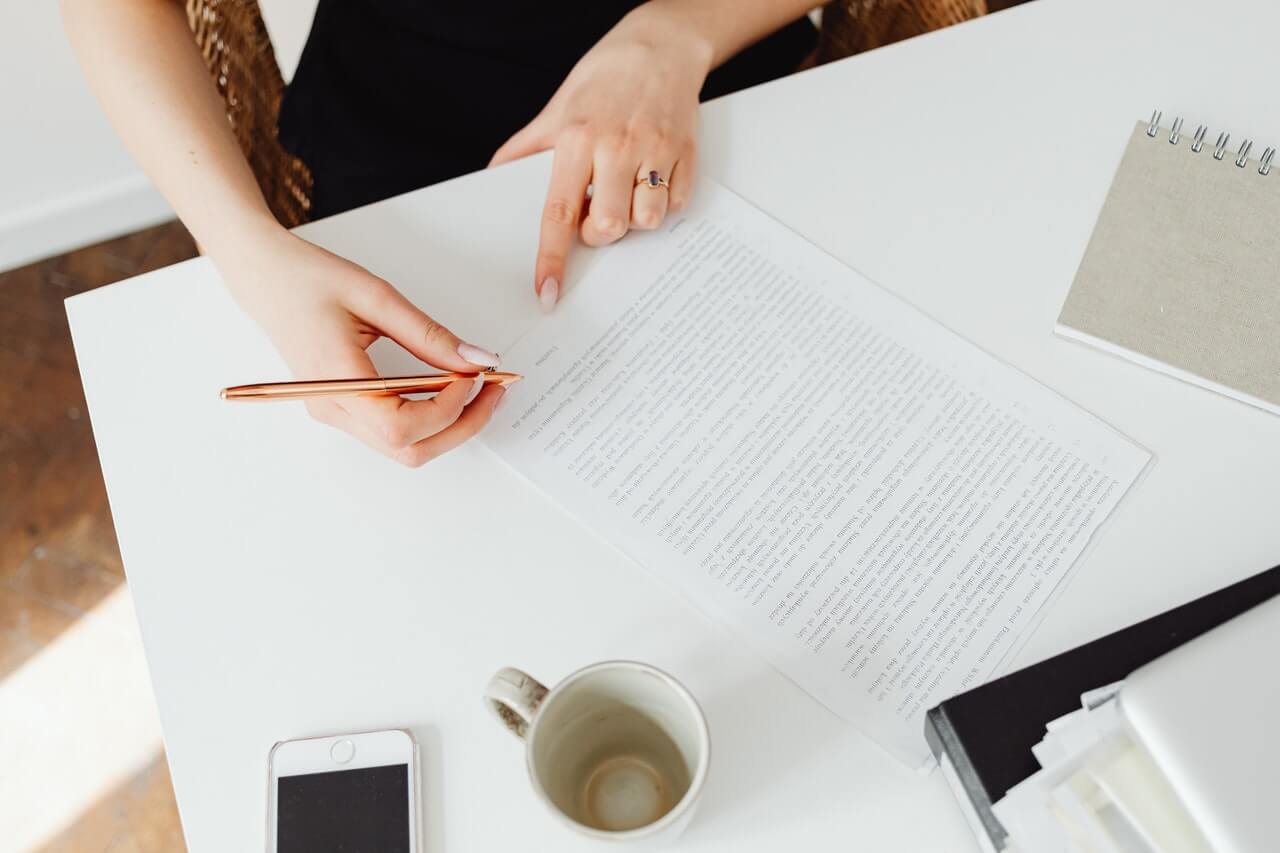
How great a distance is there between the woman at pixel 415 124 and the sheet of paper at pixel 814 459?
0.05 m

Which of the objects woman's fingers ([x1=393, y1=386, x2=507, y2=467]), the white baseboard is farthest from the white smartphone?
the white baseboard

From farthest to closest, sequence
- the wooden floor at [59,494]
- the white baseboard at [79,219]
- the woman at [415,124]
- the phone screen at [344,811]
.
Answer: the white baseboard at [79,219] → the wooden floor at [59,494] → the woman at [415,124] → the phone screen at [344,811]

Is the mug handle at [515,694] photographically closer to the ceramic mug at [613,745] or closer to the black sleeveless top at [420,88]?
the ceramic mug at [613,745]

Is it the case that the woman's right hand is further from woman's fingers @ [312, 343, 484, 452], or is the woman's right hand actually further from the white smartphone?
the white smartphone

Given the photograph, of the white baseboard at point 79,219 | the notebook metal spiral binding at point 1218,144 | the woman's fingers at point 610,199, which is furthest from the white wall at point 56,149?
the notebook metal spiral binding at point 1218,144

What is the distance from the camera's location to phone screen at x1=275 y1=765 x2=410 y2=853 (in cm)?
52

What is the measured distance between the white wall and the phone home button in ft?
3.78

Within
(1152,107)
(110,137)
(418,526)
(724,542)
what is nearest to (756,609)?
(724,542)

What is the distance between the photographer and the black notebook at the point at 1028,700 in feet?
1.61

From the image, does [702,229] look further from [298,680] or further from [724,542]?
[298,680]

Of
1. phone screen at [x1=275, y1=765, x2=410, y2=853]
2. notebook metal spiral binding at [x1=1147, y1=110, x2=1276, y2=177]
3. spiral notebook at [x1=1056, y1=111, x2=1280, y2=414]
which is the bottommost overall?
phone screen at [x1=275, y1=765, x2=410, y2=853]

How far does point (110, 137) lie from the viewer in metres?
1.48

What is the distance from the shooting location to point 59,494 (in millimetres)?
1399

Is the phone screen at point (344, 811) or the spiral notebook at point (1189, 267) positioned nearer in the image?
the phone screen at point (344, 811)
